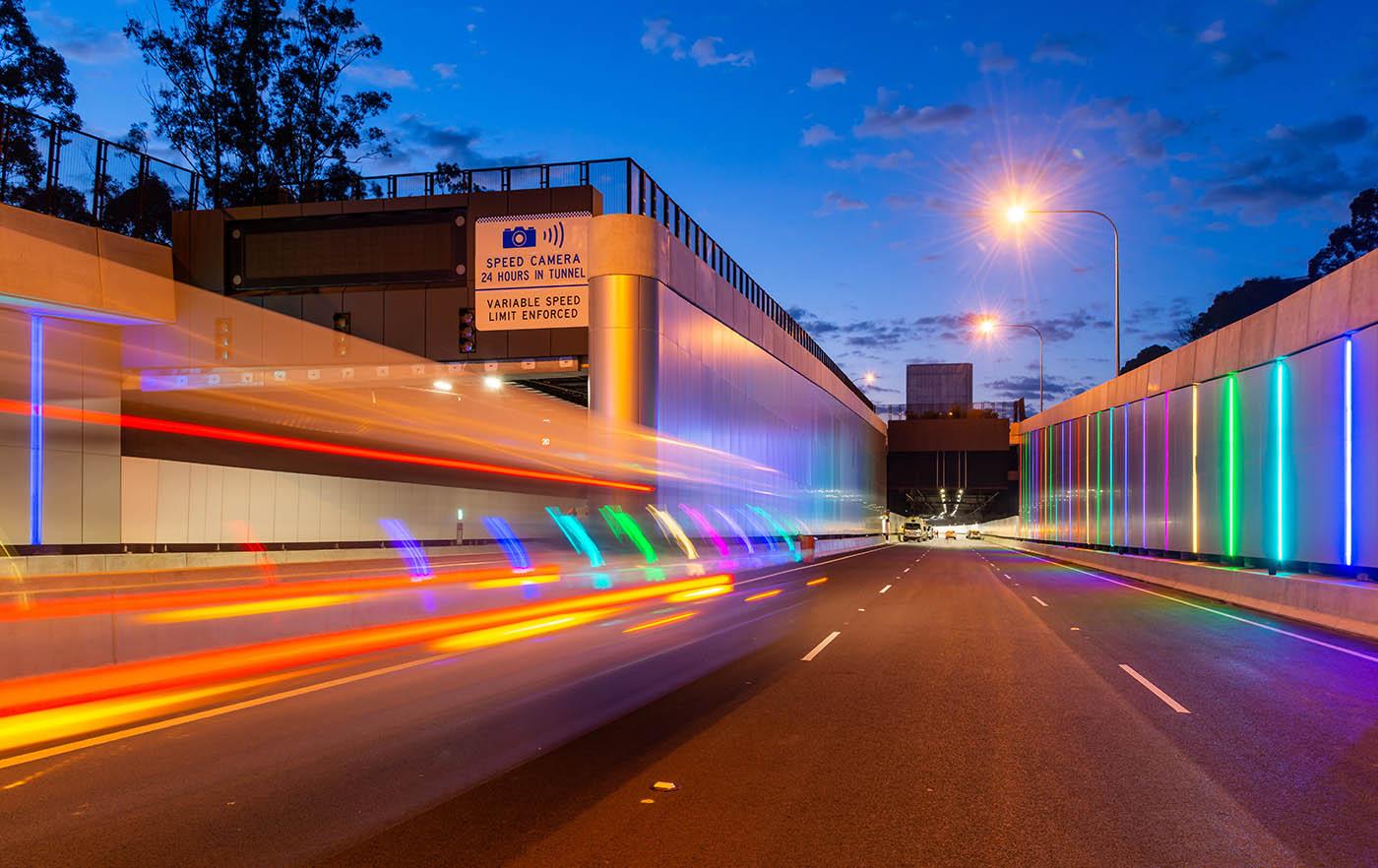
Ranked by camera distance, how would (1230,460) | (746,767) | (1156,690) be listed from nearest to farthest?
(746,767) → (1156,690) → (1230,460)

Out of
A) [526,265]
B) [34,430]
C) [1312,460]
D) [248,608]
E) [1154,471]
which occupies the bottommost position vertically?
[248,608]

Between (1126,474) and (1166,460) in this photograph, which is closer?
(1166,460)

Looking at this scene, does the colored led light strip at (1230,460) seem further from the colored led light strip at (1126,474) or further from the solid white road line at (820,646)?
the solid white road line at (820,646)

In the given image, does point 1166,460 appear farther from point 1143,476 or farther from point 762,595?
point 762,595

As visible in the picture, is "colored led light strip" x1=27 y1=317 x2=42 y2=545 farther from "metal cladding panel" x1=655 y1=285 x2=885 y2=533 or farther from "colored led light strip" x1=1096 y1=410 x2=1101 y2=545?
"colored led light strip" x1=1096 y1=410 x2=1101 y2=545

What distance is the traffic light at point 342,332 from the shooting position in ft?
92.9

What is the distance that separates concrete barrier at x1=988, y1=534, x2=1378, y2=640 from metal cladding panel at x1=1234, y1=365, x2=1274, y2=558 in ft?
A: 4.48

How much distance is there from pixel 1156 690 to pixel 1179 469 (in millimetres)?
22296

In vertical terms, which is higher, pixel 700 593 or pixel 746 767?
pixel 746 767

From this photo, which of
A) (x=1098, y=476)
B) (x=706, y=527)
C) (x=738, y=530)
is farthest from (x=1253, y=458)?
(x=738, y=530)

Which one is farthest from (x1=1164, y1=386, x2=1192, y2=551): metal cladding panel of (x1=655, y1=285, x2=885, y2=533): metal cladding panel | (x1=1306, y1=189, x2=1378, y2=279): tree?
(x1=1306, y1=189, x2=1378, y2=279): tree

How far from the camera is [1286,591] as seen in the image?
18031mm

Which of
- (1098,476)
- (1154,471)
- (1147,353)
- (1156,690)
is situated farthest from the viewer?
(1147,353)

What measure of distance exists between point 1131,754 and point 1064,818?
6.16 feet
